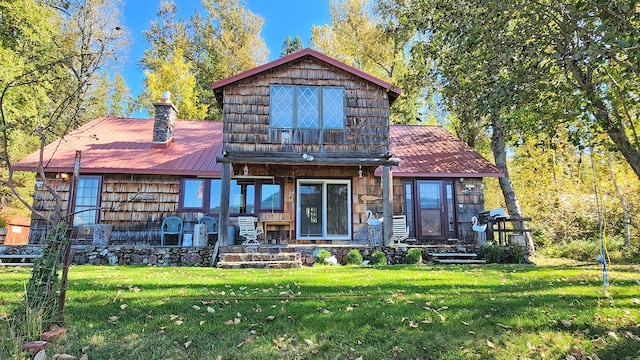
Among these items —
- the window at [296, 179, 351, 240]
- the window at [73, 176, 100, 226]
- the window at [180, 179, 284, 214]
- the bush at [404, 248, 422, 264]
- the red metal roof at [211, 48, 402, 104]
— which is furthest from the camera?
the window at [296, 179, 351, 240]

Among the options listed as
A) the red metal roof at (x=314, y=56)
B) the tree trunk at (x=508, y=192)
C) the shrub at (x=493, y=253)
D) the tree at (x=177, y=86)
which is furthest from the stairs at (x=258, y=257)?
the tree at (x=177, y=86)

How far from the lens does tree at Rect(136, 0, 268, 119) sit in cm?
2412

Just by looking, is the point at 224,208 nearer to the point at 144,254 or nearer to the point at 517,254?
the point at 144,254

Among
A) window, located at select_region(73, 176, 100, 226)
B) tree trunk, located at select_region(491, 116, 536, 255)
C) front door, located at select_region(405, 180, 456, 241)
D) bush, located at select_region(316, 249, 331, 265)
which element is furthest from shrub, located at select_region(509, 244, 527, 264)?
window, located at select_region(73, 176, 100, 226)

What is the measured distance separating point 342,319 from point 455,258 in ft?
22.2

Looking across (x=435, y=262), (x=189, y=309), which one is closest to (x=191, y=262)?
(x=189, y=309)

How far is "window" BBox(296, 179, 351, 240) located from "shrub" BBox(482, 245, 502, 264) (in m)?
3.87

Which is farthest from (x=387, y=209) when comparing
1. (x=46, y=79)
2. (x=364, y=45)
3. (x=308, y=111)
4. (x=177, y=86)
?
(x=177, y=86)

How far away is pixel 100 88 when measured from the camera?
23609mm

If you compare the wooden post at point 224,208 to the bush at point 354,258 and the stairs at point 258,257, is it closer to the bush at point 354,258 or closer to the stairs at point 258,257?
the stairs at point 258,257

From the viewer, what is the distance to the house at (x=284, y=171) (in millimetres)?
10203

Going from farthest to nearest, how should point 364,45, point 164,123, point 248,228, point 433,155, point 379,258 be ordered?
point 364,45 < point 433,155 < point 164,123 < point 248,228 < point 379,258

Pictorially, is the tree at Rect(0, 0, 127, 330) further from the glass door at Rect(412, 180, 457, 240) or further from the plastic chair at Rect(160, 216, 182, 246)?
the glass door at Rect(412, 180, 457, 240)

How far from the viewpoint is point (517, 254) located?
9859 mm
